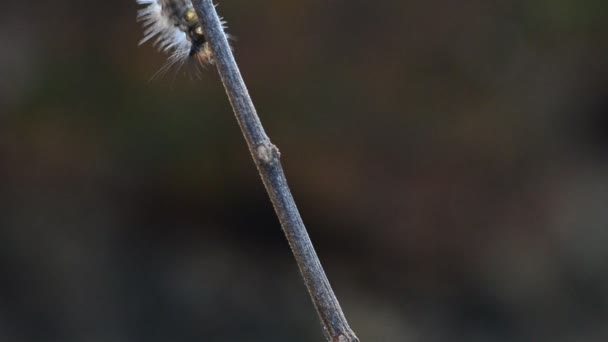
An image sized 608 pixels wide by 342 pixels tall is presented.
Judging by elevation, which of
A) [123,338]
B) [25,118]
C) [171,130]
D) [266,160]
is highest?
[266,160]

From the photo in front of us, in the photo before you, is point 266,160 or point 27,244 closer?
point 266,160

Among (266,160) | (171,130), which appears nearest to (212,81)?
(171,130)

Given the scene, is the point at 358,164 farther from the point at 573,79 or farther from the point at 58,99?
the point at 58,99

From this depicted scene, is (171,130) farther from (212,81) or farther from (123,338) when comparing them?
(123,338)

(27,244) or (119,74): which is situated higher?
(119,74)

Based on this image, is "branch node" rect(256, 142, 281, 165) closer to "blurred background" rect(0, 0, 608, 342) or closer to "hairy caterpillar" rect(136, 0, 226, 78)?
"hairy caterpillar" rect(136, 0, 226, 78)

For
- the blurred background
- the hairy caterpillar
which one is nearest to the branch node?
the hairy caterpillar

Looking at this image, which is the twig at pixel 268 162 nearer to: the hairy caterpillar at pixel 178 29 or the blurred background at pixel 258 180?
the hairy caterpillar at pixel 178 29

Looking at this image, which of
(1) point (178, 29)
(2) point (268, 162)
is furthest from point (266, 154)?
(1) point (178, 29)

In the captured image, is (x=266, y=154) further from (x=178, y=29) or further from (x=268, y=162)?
(x=178, y=29)
